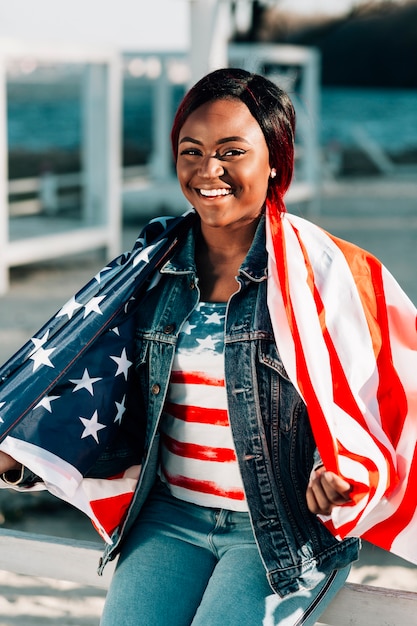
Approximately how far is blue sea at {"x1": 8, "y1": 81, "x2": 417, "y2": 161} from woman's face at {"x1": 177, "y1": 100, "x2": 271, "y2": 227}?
180 feet

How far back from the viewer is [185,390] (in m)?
2.05

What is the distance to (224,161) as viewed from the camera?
6.76ft

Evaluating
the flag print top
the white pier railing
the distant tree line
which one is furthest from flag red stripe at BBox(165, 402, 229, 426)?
the distant tree line

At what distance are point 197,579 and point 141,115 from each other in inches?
2618

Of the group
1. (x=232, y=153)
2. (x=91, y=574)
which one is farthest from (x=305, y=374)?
(x=91, y=574)

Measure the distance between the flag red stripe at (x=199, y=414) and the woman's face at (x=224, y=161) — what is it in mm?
394

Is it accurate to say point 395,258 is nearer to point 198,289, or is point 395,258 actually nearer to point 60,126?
point 198,289

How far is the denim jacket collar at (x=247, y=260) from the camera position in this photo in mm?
2053

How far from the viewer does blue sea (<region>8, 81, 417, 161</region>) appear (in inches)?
2375

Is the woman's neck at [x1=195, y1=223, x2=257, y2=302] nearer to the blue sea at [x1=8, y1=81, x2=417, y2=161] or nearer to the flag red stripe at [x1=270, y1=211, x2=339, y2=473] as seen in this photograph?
the flag red stripe at [x1=270, y1=211, x2=339, y2=473]

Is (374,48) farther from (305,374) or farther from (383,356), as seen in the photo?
(305,374)

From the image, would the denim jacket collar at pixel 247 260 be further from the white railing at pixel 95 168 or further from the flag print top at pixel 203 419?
the white railing at pixel 95 168

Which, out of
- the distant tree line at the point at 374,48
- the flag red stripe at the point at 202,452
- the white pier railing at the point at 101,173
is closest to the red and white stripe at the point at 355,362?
the flag red stripe at the point at 202,452

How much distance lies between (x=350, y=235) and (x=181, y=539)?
9.50 metres
